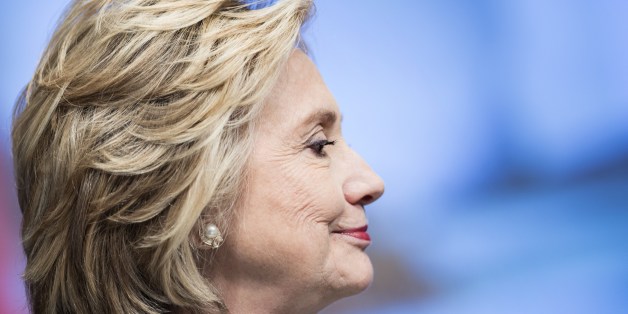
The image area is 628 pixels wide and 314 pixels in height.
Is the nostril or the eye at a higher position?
the eye

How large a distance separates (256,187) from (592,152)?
1067 mm

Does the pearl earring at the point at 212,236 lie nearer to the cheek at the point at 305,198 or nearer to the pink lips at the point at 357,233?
the cheek at the point at 305,198

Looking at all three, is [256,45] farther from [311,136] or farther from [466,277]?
[466,277]

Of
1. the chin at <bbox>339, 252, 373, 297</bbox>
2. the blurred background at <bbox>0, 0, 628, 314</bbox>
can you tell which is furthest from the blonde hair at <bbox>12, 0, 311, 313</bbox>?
the blurred background at <bbox>0, 0, 628, 314</bbox>

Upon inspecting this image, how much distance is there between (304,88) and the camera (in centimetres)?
125

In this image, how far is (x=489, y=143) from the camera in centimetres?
188

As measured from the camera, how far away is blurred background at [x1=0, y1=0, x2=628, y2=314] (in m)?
1.87

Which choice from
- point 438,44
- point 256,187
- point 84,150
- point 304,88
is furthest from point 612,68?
point 84,150

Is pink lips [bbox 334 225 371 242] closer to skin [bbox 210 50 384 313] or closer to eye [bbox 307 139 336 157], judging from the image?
skin [bbox 210 50 384 313]

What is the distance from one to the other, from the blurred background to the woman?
0.66m

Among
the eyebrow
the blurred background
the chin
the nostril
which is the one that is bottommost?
the chin

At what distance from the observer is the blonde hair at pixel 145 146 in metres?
1.12

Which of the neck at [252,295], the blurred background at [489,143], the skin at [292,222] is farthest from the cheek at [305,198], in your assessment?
the blurred background at [489,143]

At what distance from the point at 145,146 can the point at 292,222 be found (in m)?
0.26
